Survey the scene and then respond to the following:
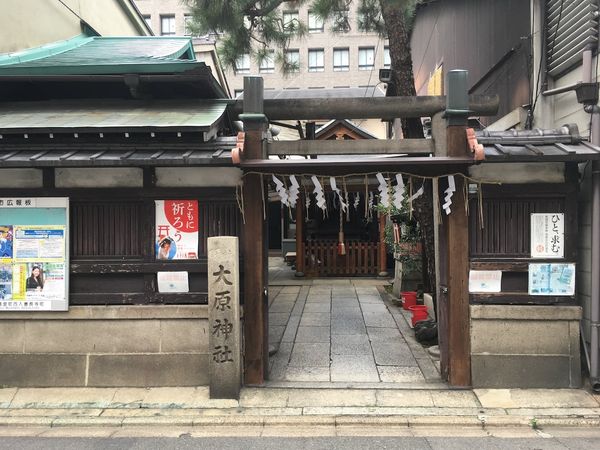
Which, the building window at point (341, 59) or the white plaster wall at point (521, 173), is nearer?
the white plaster wall at point (521, 173)

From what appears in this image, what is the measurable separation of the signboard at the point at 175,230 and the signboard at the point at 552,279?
467cm

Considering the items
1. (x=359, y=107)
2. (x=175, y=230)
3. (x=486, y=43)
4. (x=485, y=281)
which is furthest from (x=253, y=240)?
(x=486, y=43)

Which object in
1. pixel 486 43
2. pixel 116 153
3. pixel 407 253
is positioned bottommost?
pixel 407 253

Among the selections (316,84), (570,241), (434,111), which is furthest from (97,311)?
(316,84)

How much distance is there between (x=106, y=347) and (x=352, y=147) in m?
4.45

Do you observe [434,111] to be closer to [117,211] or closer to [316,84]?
[117,211]

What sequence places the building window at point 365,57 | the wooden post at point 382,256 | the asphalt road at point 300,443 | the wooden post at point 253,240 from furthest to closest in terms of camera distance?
the building window at point 365,57
the wooden post at point 382,256
the wooden post at point 253,240
the asphalt road at point 300,443

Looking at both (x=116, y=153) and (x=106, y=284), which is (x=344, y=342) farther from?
(x=116, y=153)

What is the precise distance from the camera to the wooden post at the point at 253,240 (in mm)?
6176

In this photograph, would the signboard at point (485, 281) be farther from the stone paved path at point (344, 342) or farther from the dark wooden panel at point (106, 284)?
the dark wooden panel at point (106, 284)

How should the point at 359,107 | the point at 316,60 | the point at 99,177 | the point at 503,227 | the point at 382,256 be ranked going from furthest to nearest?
the point at 316,60
the point at 382,256
the point at 359,107
the point at 99,177
the point at 503,227

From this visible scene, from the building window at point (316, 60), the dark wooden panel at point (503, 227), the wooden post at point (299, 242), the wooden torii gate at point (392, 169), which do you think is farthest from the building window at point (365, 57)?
the dark wooden panel at point (503, 227)

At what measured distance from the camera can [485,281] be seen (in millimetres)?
6121

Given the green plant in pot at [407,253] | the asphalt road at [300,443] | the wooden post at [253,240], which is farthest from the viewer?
the green plant in pot at [407,253]
